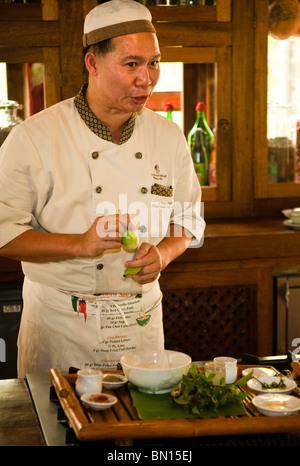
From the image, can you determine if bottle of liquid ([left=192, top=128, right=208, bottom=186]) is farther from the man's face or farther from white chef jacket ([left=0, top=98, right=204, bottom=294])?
the man's face

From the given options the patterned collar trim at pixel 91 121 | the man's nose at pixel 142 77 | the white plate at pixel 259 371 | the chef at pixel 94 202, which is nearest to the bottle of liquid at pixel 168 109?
the chef at pixel 94 202

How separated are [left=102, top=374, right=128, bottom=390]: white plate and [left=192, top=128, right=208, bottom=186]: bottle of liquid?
2119mm

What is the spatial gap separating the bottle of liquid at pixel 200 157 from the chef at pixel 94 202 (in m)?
1.29

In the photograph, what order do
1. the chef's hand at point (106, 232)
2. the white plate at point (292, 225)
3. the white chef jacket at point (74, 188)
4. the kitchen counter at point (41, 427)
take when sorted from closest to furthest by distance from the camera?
the kitchen counter at point (41, 427) → the chef's hand at point (106, 232) → the white chef jacket at point (74, 188) → the white plate at point (292, 225)

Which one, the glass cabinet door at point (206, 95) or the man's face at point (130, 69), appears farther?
the glass cabinet door at point (206, 95)

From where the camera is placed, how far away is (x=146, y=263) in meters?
2.11

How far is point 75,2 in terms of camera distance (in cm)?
335

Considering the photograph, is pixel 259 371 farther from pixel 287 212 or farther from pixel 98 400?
pixel 287 212

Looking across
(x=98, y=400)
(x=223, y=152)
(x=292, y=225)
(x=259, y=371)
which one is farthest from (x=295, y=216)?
(x=98, y=400)

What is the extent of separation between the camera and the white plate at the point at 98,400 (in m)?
1.55

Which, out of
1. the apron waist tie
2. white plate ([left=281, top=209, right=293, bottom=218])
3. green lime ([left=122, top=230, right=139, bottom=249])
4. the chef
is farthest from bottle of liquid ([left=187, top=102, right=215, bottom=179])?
green lime ([left=122, top=230, right=139, bottom=249])

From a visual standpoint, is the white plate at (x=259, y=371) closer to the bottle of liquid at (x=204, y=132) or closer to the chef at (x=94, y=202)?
the chef at (x=94, y=202)

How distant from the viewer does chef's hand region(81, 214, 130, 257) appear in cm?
197

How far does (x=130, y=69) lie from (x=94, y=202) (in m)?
0.43
